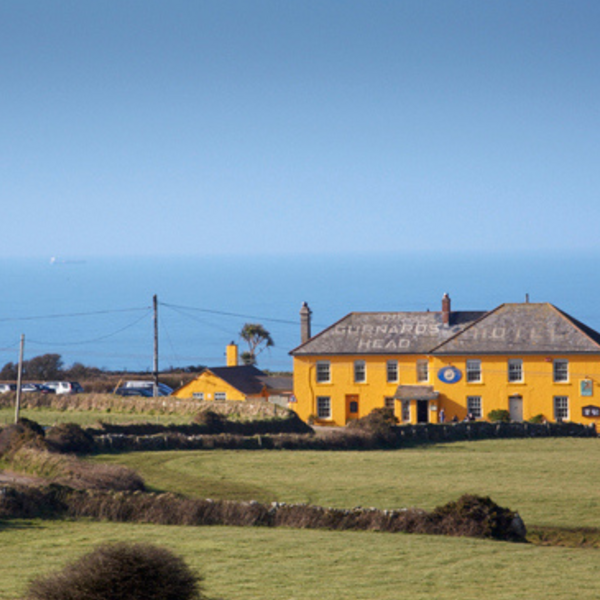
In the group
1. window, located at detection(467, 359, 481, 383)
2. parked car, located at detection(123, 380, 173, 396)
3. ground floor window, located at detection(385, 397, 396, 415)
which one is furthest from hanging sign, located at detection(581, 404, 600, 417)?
parked car, located at detection(123, 380, 173, 396)

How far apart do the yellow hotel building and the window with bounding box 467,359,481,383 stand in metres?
0.06

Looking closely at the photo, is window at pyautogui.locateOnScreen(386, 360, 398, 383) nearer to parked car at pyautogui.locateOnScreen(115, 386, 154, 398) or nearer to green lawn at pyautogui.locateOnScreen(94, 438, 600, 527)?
parked car at pyautogui.locateOnScreen(115, 386, 154, 398)

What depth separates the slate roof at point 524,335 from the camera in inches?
2625

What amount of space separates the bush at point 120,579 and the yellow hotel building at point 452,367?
51.5 metres

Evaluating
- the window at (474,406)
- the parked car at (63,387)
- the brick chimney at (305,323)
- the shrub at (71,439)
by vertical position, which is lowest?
the shrub at (71,439)

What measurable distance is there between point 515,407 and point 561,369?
11.6ft

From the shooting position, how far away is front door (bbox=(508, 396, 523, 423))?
66.8 metres

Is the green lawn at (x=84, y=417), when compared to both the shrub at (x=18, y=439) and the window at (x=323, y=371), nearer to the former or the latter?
the shrub at (x=18, y=439)

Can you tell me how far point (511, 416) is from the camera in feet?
220

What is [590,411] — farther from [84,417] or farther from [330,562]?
[330,562]

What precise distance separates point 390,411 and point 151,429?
1598 cm

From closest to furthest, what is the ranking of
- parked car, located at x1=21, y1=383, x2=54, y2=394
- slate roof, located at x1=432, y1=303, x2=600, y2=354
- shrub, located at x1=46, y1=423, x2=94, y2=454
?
shrub, located at x1=46, y1=423, x2=94, y2=454
slate roof, located at x1=432, y1=303, x2=600, y2=354
parked car, located at x1=21, y1=383, x2=54, y2=394

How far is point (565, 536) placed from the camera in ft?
88.3

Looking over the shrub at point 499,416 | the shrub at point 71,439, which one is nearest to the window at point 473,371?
the shrub at point 499,416
